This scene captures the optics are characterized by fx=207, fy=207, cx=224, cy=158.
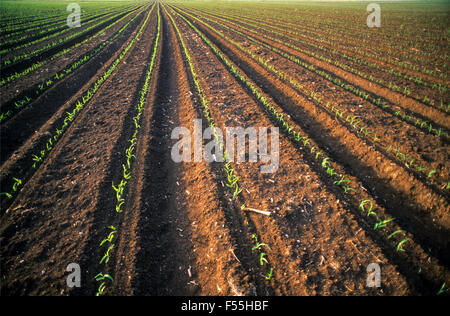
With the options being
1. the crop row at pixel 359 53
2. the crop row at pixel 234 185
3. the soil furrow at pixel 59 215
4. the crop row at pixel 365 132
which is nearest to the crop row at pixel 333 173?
→ the crop row at pixel 365 132

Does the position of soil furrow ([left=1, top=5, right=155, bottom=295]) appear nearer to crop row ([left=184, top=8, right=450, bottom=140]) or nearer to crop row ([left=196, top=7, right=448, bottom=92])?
crop row ([left=184, top=8, right=450, bottom=140])

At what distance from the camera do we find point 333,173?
4398mm

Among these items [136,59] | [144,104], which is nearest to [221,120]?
[144,104]

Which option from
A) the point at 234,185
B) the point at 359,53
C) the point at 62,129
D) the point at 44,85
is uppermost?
the point at 359,53

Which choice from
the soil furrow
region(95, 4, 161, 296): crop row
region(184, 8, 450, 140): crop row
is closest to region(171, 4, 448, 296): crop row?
region(184, 8, 450, 140): crop row

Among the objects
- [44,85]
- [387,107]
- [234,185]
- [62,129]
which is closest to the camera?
[234,185]

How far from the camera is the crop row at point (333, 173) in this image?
322cm

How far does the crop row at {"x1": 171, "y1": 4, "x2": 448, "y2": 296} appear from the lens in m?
3.22

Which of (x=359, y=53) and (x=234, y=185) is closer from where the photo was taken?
(x=234, y=185)

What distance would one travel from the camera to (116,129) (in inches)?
218

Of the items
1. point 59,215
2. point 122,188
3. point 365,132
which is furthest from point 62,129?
point 365,132

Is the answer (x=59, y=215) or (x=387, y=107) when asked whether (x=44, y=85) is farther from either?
(x=387, y=107)
